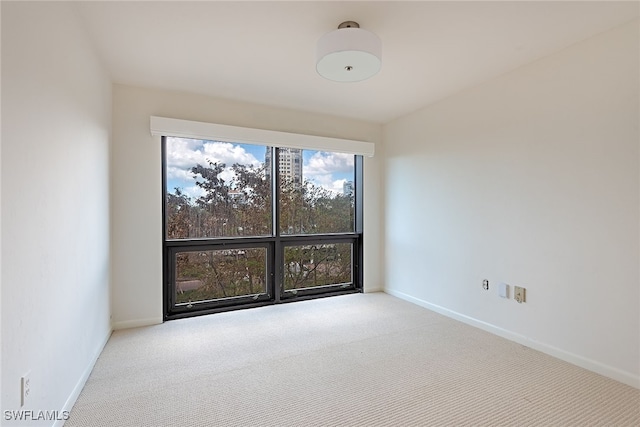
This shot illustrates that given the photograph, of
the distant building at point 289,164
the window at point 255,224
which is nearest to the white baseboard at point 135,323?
the window at point 255,224

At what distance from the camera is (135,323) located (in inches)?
121

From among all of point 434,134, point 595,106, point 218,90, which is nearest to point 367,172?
point 434,134

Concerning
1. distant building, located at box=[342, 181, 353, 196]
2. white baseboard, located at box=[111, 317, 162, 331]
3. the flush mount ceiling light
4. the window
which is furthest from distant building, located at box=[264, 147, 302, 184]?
white baseboard, located at box=[111, 317, 162, 331]

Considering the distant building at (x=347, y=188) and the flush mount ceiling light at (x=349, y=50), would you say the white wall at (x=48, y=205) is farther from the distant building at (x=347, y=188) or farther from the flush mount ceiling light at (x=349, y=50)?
the distant building at (x=347, y=188)

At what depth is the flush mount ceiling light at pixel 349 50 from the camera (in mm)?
1946

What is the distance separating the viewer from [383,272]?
4.40 m

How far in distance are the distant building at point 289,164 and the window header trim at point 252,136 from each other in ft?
0.54

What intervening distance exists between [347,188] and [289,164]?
0.90 metres

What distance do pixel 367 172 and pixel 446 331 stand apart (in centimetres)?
218

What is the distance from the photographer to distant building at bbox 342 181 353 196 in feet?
14.1

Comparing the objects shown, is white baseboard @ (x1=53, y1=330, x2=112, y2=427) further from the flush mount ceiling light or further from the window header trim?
the flush mount ceiling light

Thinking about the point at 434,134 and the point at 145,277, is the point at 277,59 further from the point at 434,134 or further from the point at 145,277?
the point at 145,277

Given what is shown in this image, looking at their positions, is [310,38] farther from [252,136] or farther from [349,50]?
[252,136]

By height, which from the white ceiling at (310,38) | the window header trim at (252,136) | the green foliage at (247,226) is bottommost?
the green foliage at (247,226)
